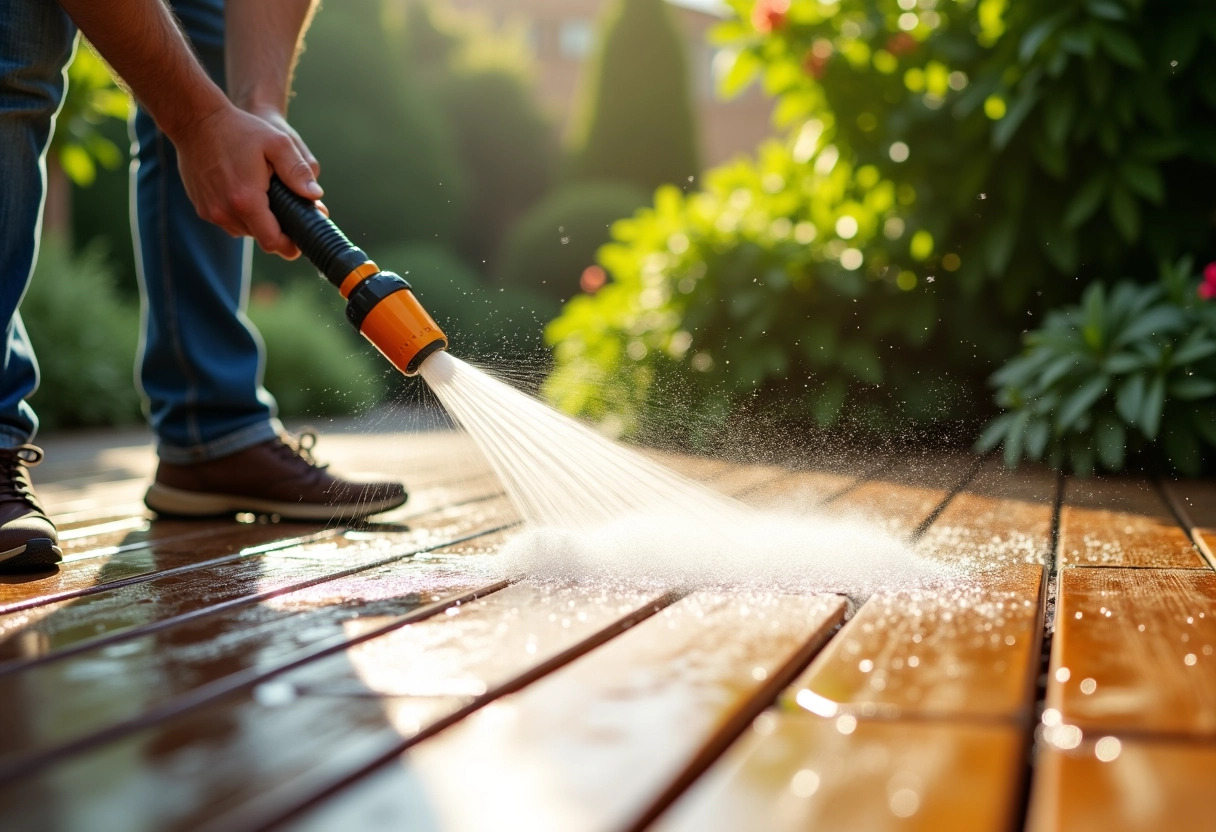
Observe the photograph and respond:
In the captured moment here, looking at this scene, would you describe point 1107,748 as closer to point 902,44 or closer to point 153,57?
point 153,57

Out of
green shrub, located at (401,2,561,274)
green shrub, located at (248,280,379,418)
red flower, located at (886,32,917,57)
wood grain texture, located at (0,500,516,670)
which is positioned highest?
green shrub, located at (401,2,561,274)

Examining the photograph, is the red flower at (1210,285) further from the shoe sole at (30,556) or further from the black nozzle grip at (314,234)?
the shoe sole at (30,556)

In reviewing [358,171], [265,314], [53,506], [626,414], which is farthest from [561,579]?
[358,171]

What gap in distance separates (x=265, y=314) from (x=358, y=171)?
Answer: 3.68 m

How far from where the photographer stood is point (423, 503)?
225cm

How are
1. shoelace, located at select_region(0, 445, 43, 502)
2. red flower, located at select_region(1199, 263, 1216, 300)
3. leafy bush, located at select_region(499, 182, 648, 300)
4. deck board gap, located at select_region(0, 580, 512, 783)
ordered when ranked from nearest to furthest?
1. deck board gap, located at select_region(0, 580, 512, 783)
2. shoelace, located at select_region(0, 445, 43, 502)
3. red flower, located at select_region(1199, 263, 1216, 300)
4. leafy bush, located at select_region(499, 182, 648, 300)

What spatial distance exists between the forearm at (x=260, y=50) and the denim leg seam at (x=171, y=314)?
287mm

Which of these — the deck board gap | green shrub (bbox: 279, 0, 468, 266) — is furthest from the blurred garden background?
green shrub (bbox: 279, 0, 468, 266)

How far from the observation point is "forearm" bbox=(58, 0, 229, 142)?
1453 millimetres

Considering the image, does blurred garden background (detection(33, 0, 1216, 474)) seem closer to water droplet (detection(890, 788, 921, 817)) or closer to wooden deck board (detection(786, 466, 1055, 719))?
wooden deck board (detection(786, 466, 1055, 719))

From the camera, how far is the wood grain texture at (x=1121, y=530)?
→ 1.50 meters

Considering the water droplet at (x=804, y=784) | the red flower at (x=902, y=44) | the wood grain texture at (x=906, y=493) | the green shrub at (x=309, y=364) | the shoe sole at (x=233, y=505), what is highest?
the red flower at (x=902, y=44)

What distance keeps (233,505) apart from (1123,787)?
1.66 m

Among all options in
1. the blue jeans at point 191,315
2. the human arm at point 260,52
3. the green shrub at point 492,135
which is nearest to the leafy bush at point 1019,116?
the human arm at point 260,52
